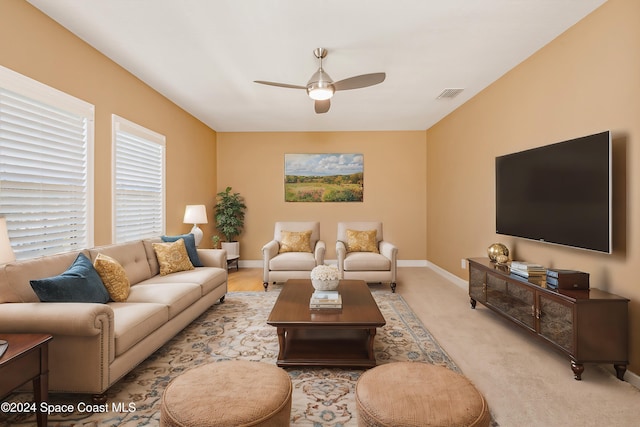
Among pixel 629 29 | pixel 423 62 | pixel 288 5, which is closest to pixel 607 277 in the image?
pixel 629 29

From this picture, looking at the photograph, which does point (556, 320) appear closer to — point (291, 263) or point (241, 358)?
point (241, 358)

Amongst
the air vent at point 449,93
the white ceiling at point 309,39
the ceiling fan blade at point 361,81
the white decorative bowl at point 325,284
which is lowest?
the white decorative bowl at point 325,284

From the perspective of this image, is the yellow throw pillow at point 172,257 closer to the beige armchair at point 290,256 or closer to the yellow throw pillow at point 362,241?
the beige armchair at point 290,256

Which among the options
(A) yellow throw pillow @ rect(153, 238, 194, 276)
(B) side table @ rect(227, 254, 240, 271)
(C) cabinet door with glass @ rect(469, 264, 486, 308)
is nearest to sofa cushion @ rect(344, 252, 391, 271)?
(C) cabinet door with glass @ rect(469, 264, 486, 308)

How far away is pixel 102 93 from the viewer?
3189 mm

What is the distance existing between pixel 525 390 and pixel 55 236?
378 cm

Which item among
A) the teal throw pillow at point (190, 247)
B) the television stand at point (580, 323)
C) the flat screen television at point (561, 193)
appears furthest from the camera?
the teal throw pillow at point (190, 247)

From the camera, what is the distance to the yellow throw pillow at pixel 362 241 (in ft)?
16.5

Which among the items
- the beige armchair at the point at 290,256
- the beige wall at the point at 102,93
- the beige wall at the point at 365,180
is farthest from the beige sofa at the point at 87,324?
the beige wall at the point at 365,180

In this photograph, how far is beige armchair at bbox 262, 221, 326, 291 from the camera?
181 inches

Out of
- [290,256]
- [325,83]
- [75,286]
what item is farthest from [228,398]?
[290,256]

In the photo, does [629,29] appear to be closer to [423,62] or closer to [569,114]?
[569,114]

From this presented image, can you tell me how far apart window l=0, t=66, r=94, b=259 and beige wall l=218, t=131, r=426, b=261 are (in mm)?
3451

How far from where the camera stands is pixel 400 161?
629 cm
